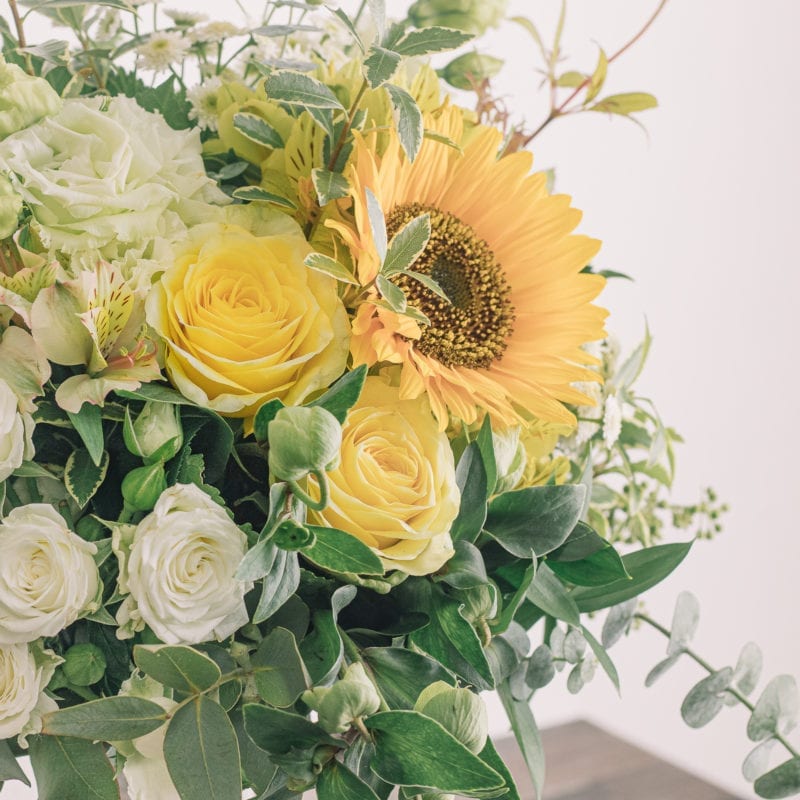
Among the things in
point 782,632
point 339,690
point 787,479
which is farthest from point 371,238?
point 782,632

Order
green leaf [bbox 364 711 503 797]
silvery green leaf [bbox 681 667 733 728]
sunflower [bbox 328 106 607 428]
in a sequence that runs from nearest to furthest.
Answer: green leaf [bbox 364 711 503 797] < sunflower [bbox 328 106 607 428] < silvery green leaf [bbox 681 667 733 728]

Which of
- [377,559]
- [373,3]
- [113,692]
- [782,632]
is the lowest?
[782,632]

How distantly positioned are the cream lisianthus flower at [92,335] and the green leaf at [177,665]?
89 mm

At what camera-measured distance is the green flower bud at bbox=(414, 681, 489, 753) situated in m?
0.32

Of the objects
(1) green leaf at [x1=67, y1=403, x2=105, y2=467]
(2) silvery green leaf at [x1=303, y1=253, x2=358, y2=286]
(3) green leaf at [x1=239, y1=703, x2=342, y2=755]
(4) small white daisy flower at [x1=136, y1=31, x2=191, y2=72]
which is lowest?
(3) green leaf at [x1=239, y1=703, x2=342, y2=755]

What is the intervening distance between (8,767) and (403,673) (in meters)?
0.15

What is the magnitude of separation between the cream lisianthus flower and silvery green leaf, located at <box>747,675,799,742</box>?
0.35 meters

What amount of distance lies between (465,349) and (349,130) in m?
0.11

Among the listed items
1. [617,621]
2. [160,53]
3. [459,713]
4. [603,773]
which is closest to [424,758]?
[459,713]

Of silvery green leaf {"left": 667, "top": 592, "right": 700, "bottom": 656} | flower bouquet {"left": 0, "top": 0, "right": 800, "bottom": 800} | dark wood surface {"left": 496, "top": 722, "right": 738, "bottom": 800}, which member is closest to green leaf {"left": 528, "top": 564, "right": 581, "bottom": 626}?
flower bouquet {"left": 0, "top": 0, "right": 800, "bottom": 800}

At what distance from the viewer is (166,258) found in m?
0.37

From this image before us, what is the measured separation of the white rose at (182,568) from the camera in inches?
13.0

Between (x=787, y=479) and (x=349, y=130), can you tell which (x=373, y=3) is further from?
(x=787, y=479)

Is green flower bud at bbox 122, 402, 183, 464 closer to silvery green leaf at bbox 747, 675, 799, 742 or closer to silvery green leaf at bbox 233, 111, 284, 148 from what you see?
silvery green leaf at bbox 233, 111, 284, 148
